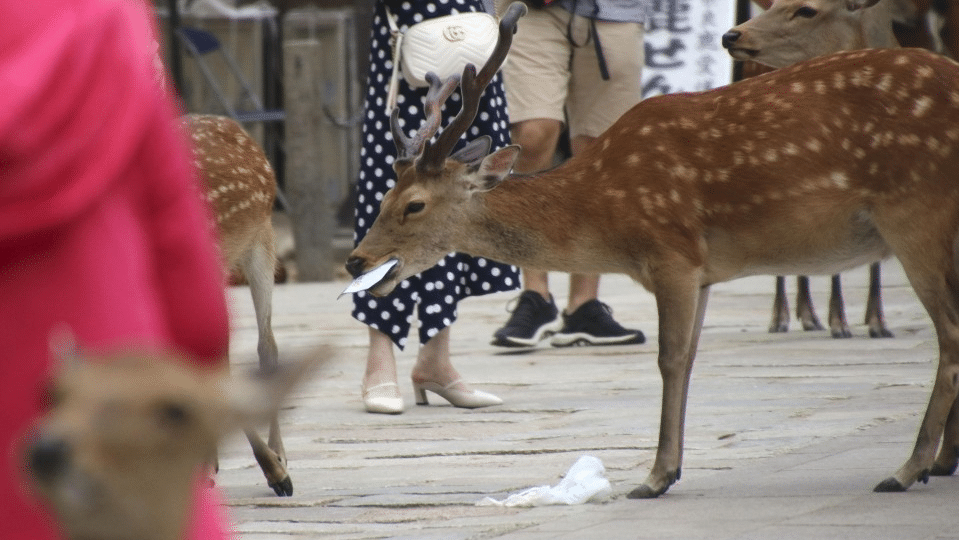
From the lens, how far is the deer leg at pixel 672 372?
16.8 feet

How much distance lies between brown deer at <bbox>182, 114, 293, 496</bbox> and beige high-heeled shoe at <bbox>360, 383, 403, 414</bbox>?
1.10m

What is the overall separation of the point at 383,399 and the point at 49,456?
5491 mm

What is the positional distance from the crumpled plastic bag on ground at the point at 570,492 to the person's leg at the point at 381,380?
1.80 m

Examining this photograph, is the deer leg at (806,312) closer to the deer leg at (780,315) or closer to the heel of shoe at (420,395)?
the deer leg at (780,315)

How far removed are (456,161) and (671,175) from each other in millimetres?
793

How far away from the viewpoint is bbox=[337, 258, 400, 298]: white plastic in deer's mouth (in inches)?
222

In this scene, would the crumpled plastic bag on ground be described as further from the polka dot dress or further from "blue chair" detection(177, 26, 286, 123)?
"blue chair" detection(177, 26, 286, 123)

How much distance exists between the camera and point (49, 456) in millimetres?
1411

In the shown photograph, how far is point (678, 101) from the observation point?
5348 mm

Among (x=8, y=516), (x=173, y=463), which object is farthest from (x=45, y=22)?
(x=173, y=463)

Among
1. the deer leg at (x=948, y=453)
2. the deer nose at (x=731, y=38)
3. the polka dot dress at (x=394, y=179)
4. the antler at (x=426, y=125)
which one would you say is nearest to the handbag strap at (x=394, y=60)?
the polka dot dress at (x=394, y=179)

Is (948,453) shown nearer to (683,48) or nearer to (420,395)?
(420,395)

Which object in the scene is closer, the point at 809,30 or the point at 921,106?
the point at 921,106

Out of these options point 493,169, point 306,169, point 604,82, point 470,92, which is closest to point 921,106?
point 493,169
